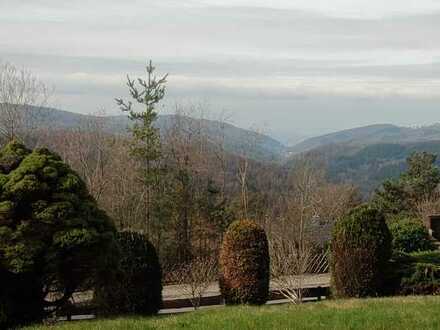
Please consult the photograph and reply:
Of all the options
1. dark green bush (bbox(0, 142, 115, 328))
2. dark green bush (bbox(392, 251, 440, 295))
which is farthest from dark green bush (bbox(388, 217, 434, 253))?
dark green bush (bbox(0, 142, 115, 328))

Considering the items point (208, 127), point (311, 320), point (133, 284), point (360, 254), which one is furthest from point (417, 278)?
point (208, 127)

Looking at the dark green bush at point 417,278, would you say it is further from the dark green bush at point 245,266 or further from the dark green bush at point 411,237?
the dark green bush at point 411,237

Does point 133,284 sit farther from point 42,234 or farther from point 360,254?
point 360,254

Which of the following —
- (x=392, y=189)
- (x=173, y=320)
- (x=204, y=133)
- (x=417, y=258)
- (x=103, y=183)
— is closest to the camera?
(x=173, y=320)

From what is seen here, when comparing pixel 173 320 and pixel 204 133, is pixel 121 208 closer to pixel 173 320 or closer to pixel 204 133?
pixel 204 133

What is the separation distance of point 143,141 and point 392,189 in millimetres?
22880

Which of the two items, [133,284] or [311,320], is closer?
[311,320]

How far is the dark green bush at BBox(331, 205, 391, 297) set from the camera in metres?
17.4

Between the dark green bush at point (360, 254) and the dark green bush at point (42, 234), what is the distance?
6847 millimetres

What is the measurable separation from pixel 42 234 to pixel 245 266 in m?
6.77

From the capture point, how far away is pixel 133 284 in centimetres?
1543

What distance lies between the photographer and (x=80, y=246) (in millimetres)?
12547

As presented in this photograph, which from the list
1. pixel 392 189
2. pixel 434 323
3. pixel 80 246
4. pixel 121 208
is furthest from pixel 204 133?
pixel 434 323

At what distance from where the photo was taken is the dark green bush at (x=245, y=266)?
1755 centimetres
